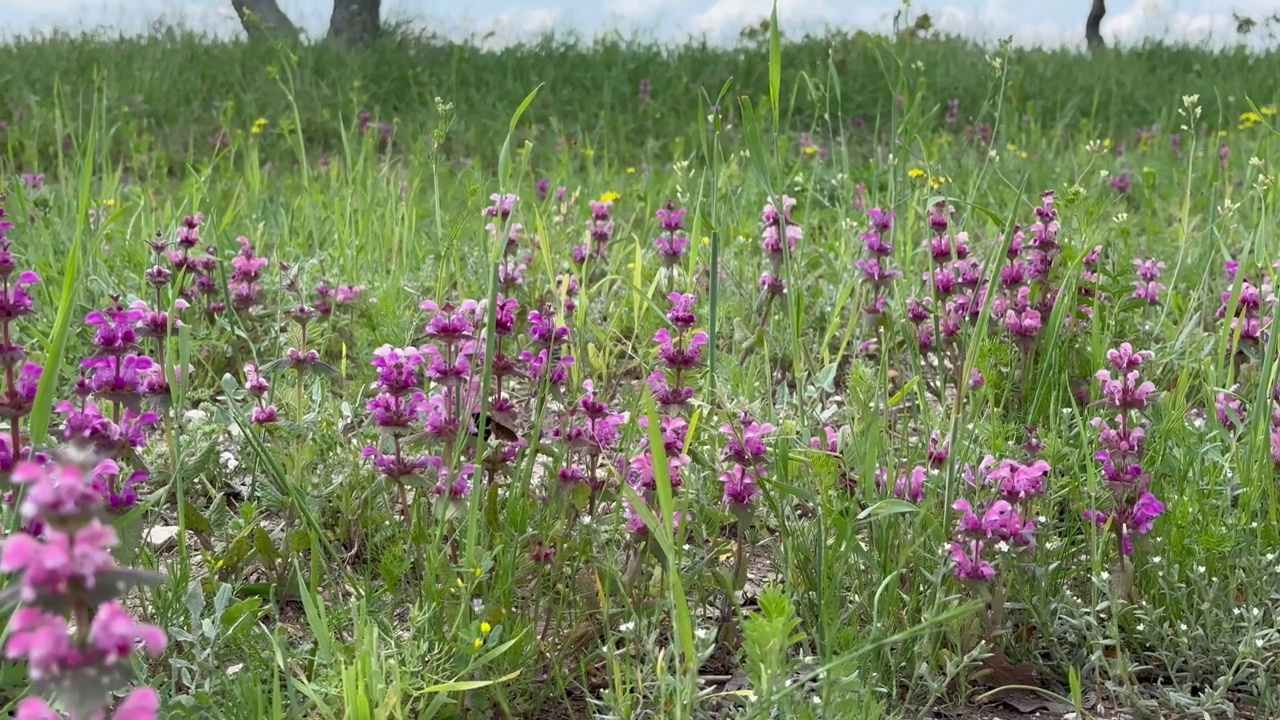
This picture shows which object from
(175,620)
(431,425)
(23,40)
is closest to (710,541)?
(431,425)

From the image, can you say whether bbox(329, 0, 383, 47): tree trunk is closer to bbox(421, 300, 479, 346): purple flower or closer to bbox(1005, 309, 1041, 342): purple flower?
bbox(1005, 309, 1041, 342): purple flower

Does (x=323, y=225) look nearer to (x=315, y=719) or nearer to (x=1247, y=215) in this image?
(x=315, y=719)

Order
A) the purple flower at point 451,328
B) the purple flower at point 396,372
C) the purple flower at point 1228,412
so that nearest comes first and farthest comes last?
1. the purple flower at point 396,372
2. the purple flower at point 451,328
3. the purple flower at point 1228,412

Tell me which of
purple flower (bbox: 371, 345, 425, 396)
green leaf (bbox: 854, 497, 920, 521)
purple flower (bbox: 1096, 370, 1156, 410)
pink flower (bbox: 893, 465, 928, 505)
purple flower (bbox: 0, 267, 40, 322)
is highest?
purple flower (bbox: 0, 267, 40, 322)

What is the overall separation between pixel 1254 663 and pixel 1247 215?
3894mm

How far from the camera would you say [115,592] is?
77 centimetres

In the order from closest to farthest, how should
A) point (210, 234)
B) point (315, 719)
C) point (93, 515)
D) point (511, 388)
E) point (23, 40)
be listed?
point (93, 515)
point (315, 719)
point (511, 388)
point (210, 234)
point (23, 40)

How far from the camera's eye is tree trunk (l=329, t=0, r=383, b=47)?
12.5m

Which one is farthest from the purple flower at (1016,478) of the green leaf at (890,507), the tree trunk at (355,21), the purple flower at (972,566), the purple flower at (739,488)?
the tree trunk at (355,21)

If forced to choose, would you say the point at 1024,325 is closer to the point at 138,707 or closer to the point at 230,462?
the point at 230,462

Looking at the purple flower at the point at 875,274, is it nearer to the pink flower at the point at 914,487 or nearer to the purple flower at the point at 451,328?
the pink flower at the point at 914,487

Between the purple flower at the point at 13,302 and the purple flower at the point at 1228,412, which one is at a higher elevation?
the purple flower at the point at 13,302

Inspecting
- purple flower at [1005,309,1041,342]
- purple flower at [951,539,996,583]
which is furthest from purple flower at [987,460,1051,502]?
purple flower at [1005,309,1041,342]

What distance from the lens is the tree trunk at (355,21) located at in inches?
493
